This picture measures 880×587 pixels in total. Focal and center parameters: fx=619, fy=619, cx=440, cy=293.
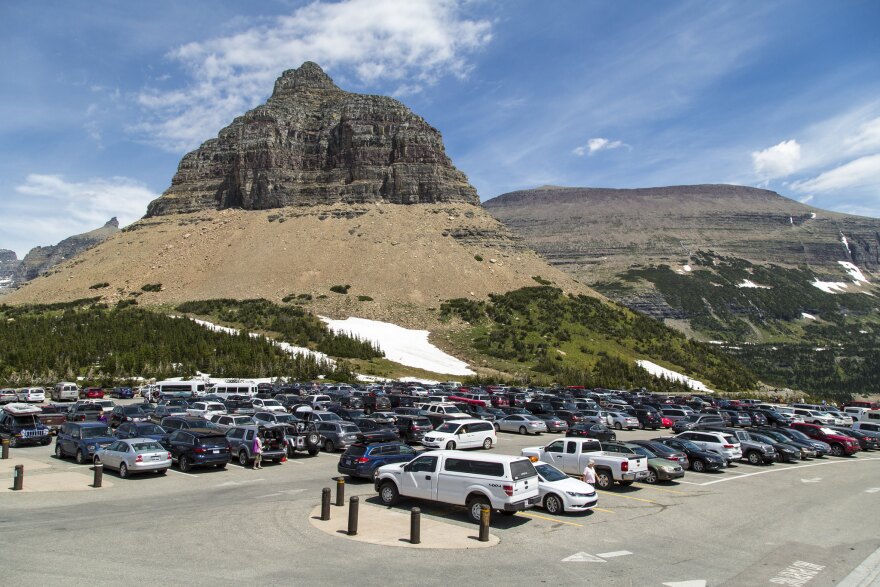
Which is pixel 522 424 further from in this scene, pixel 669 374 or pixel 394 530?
pixel 669 374

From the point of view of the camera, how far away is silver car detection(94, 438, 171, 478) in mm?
20819

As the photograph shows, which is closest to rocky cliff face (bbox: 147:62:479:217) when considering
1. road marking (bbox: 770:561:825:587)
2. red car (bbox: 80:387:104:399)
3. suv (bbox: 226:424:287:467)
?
red car (bbox: 80:387:104:399)

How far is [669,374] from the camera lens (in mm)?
87750

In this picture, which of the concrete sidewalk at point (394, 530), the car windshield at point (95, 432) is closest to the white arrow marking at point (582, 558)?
the concrete sidewalk at point (394, 530)

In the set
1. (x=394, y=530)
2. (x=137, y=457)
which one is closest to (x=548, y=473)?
(x=394, y=530)

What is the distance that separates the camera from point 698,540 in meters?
14.5

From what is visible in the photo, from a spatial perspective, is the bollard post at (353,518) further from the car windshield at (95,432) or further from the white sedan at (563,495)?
the car windshield at (95,432)

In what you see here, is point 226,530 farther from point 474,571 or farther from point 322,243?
point 322,243

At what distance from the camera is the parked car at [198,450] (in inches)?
874

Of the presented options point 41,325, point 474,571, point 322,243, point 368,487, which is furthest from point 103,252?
point 474,571

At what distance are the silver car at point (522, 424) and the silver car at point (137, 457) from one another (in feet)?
66.9

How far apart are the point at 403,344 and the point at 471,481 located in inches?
2879

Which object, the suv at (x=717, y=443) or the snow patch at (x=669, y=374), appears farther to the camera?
the snow patch at (x=669, y=374)

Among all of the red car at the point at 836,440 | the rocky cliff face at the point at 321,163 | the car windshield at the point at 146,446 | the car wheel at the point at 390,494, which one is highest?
the rocky cliff face at the point at 321,163
